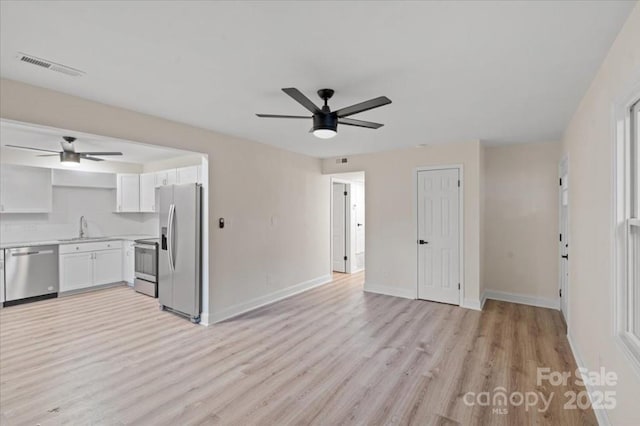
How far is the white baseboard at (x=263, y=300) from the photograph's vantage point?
164 inches

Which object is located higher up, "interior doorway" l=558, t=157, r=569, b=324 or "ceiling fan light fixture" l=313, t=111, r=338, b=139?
"ceiling fan light fixture" l=313, t=111, r=338, b=139

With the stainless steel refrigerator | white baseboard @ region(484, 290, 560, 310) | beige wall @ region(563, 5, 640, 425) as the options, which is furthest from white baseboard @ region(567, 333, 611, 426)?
the stainless steel refrigerator

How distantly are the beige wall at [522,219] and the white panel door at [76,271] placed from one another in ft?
22.8

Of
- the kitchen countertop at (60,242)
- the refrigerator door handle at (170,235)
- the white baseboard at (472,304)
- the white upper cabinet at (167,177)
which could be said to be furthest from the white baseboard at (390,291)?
the kitchen countertop at (60,242)

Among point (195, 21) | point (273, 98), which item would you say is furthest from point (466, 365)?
point (195, 21)

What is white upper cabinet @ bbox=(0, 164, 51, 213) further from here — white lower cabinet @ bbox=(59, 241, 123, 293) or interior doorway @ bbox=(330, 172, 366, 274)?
interior doorway @ bbox=(330, 172, 366, 274)

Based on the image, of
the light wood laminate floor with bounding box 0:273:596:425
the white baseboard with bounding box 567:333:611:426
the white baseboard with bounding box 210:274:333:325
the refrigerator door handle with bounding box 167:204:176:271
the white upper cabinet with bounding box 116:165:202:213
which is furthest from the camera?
the white upper cabinet with bounding box 116:165:202:213

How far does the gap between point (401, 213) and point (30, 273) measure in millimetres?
6081

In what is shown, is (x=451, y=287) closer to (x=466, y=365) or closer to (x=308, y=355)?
(x=466, y=365)

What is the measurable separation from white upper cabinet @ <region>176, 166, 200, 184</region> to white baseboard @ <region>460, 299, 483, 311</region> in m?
4.65

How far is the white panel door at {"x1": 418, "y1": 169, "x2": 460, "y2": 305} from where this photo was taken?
4.79 meters

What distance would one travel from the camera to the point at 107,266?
5816 mm

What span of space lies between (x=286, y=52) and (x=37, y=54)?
5.58 feet

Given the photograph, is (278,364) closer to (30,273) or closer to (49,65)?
(49,65)
